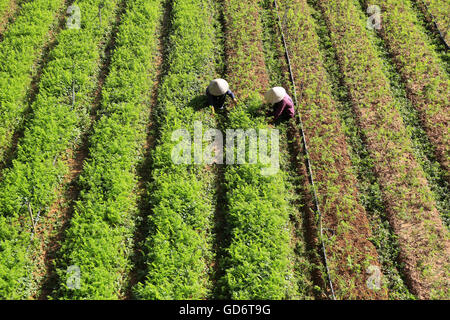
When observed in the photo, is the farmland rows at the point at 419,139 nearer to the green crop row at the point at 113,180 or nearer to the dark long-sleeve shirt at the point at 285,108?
the dark long-sleeve shirt at the point at 285,108

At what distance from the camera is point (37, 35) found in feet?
43.3

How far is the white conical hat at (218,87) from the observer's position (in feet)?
34.9

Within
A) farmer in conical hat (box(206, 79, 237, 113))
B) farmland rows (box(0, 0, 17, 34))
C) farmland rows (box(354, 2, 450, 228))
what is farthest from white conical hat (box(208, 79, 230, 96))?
farmland rows (box(0, 0, 17, 34))

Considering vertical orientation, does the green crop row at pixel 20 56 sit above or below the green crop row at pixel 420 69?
above

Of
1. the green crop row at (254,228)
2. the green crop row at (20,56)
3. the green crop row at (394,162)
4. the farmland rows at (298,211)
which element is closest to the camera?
the green crop row at (254,228)

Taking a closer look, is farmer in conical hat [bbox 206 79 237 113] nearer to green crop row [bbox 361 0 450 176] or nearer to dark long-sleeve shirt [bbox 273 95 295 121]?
dark long-sleeve shirt [bbox 273 95 295 121]

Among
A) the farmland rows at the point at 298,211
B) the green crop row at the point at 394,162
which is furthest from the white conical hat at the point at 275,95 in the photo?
the green crop row at the point at 394,162

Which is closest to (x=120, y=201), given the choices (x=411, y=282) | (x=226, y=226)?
(x=226, y=226)

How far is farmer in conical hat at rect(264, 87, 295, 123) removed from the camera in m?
10.4

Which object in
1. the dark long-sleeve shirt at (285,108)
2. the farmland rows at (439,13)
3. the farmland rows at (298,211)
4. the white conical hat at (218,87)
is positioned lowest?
the farmland rows at (298,211)

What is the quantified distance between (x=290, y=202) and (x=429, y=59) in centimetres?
829

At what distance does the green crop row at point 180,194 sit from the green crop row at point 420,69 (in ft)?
23.0

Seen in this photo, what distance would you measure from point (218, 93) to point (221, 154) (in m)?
1.95
